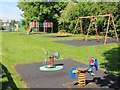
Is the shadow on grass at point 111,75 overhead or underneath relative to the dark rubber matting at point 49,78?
overhead

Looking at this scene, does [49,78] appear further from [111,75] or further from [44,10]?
[44,10]

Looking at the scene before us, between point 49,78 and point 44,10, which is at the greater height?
point 44,10

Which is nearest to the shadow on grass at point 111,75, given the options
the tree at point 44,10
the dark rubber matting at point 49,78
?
the dark rubber matting at point 49,78

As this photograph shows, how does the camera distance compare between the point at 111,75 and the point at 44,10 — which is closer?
the point at 111,75

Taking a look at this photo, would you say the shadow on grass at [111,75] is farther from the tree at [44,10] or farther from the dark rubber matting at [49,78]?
the tree at [44,10]

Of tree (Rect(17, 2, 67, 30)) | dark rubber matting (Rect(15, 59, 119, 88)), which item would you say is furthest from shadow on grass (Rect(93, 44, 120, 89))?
tree (Rect(17, 2, 67, 30))

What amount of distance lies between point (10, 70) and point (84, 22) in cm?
2261

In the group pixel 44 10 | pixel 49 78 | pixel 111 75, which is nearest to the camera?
pixel 49 78

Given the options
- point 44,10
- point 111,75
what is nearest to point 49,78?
point 111,75

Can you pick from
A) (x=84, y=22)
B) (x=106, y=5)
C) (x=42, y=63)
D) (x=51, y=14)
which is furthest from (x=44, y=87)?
(x=51, y=14)

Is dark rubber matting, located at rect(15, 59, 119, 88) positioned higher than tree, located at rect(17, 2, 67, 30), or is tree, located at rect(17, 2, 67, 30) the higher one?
tree, located at rect(17, 2, 67, 30)

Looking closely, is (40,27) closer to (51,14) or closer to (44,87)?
(51,14)

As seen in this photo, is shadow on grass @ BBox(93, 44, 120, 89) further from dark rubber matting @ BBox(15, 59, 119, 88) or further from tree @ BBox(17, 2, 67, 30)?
tree @ BBox(17, 2, 67, 30)

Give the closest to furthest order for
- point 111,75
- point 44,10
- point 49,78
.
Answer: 1. point 49,78
2. point 111,75
3. point 44,10
